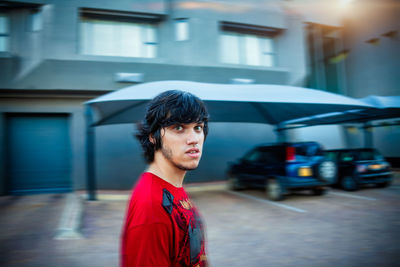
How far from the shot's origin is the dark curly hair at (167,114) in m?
1.22

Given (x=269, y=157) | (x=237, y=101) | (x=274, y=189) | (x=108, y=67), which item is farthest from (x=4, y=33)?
(x=274, y=189)

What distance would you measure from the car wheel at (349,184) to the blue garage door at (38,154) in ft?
30.9

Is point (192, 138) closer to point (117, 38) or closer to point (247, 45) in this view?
point (117, 38)

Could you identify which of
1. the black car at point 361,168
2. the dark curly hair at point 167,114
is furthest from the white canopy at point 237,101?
the dark curly hair at point 167,114

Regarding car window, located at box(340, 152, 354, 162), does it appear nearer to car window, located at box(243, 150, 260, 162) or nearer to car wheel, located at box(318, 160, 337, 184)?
car wheel, located at box(318, 160, 337, 184)

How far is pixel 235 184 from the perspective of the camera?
9.05 m

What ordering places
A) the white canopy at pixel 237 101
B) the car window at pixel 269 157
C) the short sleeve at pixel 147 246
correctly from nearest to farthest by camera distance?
the short sleeve at pixel 147 246 → the white canopy at pixel 237 101 → the car window at pixel 269 157

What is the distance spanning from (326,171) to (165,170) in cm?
638

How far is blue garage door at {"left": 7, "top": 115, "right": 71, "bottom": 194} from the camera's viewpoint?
866 centimetres

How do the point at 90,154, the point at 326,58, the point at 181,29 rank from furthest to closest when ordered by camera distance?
the point at 326,58
the point at 181,29
the point at 90,154

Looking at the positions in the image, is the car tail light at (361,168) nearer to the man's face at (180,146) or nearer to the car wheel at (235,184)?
the car wheel at (235,184)

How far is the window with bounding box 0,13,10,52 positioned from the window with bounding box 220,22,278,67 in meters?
7.80

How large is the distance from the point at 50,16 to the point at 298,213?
32.4 ft

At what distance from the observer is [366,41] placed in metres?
14.9
